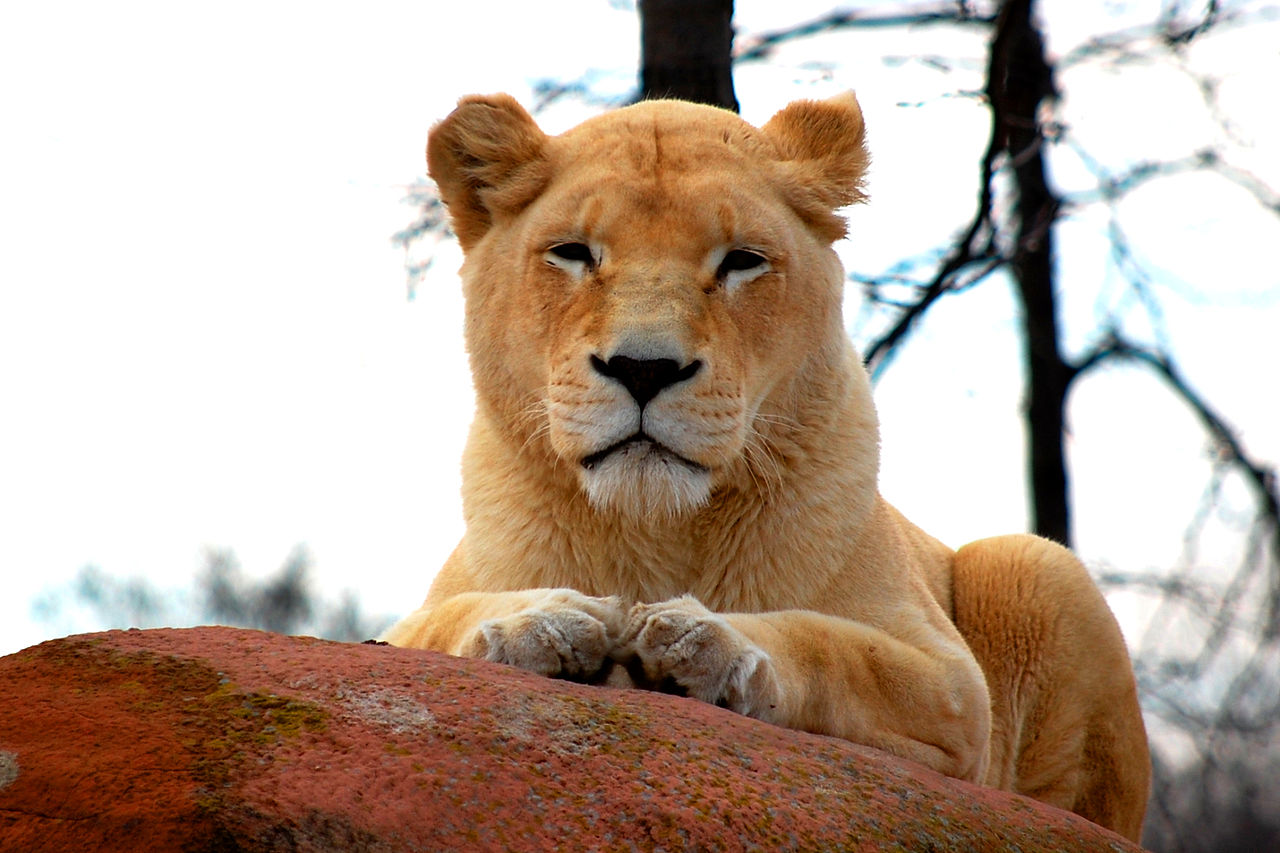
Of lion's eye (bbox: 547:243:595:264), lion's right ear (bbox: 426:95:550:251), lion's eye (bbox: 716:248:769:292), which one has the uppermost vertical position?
lion's right ear (bbox: 426:95:550:251)

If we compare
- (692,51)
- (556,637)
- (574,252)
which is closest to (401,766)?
(556,637)

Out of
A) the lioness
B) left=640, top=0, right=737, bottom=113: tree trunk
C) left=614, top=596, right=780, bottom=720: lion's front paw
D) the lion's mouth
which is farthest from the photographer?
left=640, top=0, right=737, bottom=113: tree trunk

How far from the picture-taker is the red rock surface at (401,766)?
2.50 metres

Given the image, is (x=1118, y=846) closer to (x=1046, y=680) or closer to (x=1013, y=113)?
(x=1046, y=680)

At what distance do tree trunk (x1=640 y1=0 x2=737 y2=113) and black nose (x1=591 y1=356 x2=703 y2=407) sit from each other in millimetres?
3710

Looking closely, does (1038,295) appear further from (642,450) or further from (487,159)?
(642,450)

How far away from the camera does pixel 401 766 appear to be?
2.66 meters

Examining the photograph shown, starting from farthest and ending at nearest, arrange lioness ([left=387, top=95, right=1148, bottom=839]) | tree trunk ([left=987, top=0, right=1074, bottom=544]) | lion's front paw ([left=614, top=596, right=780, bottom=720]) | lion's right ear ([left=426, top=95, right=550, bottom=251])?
tree trunk ([left=987, top=0, right=1074, bottom=544]) → lion's right ear ([left=426, top=95, right=550, bottom=251]) → lioness ([left=387, top=95, right=1148, bottom=839]) → lion's front paw ([left=614, top=596, right=780, bottom=720])

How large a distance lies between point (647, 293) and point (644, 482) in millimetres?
512

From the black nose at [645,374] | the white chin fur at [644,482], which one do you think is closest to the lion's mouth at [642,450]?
the white chin fur at [644,482]

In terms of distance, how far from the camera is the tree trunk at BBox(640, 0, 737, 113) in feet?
23.5

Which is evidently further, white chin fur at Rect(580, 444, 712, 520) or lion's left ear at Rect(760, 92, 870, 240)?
lion's left ear at Rect(760, 92, 870, 240)

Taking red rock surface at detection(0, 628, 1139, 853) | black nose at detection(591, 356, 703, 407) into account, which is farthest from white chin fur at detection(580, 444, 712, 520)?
red rock surface at detection(0, 628, 1139, 853)

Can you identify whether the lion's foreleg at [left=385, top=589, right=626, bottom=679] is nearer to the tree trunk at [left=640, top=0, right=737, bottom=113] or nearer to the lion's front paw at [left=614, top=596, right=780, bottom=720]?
the lion's front paw at [left=614, top=596, right=780, bottom=720]
